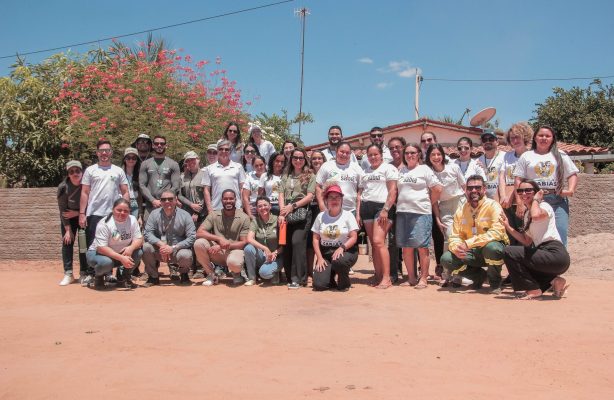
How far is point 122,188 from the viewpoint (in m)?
8.45

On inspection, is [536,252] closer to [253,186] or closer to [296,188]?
[296,188]

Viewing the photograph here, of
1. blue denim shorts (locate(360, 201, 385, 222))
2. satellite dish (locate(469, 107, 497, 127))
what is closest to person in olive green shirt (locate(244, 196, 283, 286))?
blue denim shorts (locate(360, 201, 385, 222))

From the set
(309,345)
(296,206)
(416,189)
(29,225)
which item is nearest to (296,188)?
(296,206)

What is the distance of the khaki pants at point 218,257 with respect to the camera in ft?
26.4

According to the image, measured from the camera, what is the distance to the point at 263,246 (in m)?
8.01

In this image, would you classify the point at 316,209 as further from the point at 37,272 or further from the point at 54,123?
the point at 54,123

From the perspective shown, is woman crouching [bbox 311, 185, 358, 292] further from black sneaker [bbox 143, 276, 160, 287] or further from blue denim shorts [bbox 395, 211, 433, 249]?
black sneaker [bbox 143, 276, 160, 287]

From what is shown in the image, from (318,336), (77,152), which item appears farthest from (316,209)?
(77,152)

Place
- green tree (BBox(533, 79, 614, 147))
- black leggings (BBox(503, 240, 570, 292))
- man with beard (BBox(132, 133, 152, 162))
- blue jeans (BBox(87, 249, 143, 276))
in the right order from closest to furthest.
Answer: black leggings (BBox(503, 240, 570, 292))
blue jeans (BBox(87, 249, 143, 276))
man with beard (BBox(132, 133, 152, 162))
green tree (BBox(533, 79, 614, 147))

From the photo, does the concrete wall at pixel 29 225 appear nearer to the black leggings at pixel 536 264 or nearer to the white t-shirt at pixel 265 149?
the white t-shirt at pixel 265 149

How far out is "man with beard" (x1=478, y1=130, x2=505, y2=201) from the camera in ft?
26.2

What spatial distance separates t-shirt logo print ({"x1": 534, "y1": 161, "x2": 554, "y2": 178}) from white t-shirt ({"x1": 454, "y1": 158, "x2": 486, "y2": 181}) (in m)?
1.04

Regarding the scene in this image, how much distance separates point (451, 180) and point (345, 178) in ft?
4.72

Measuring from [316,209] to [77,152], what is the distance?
7.10m
